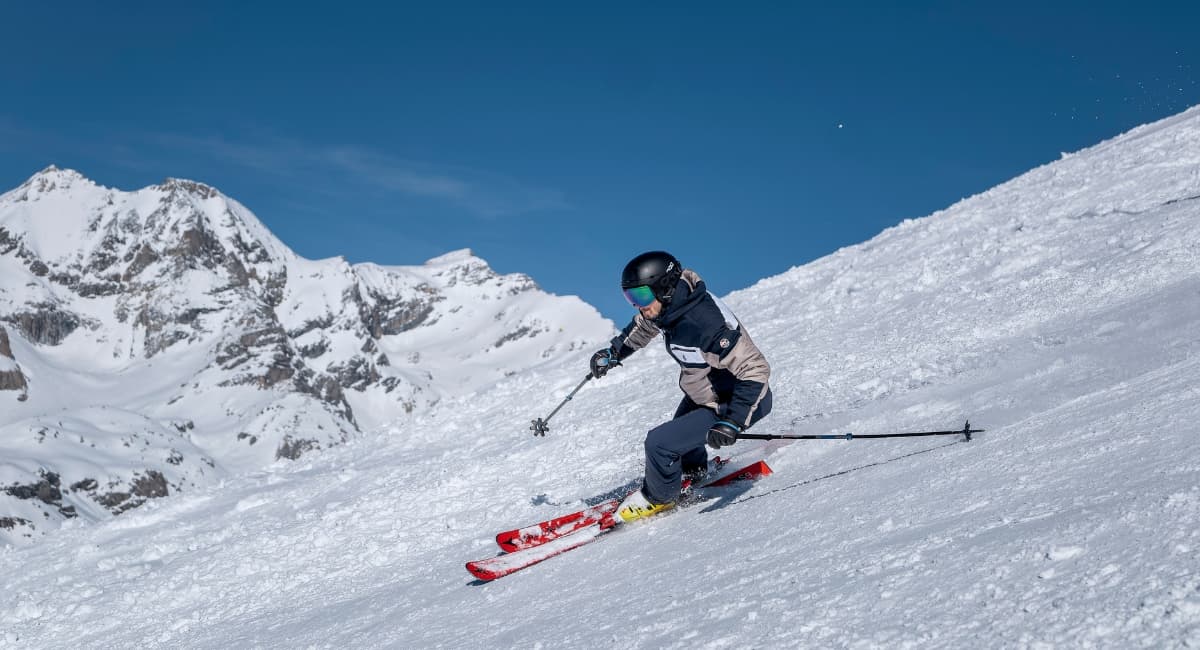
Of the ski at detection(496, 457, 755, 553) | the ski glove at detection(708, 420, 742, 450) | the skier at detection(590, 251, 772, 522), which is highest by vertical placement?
the skier at detection(590, 251, 772, 522)

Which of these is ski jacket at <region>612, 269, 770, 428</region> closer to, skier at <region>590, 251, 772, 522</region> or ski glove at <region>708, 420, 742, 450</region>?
skier at <region>590, 251, 772, 522</region>

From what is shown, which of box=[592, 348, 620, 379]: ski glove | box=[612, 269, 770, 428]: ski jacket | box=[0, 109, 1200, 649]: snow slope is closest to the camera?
box=[0, 109, 1200, 649]: snow slope

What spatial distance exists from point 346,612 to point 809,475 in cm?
430

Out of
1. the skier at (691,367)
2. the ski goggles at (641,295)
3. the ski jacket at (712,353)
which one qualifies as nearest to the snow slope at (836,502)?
the skier at (691,367)

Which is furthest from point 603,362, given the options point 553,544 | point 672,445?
point 553,544

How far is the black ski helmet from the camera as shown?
7.98 meters

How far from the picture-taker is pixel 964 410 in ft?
28.9

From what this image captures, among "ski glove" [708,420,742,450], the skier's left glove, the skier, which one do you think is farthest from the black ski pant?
the skier's left glove

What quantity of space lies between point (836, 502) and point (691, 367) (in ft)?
6.16

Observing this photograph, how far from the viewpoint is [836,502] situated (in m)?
6.75

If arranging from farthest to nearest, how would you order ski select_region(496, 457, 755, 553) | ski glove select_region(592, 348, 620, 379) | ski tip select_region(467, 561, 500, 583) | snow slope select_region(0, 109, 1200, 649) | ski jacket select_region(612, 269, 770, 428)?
ski glove select_region(592, 348, 620, 379) → ski select_region(496, 457, 755, 553) → ski tip select_region(467, 561, 500, 583) → ski jacket select_region(612, 269, 770, 428) → snow slope select_region(0, 109, 1200, 649)

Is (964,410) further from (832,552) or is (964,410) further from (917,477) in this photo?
(832,552)

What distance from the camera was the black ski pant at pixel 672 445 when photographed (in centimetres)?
808

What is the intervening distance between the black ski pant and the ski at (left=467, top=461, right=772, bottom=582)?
1.64 feet
